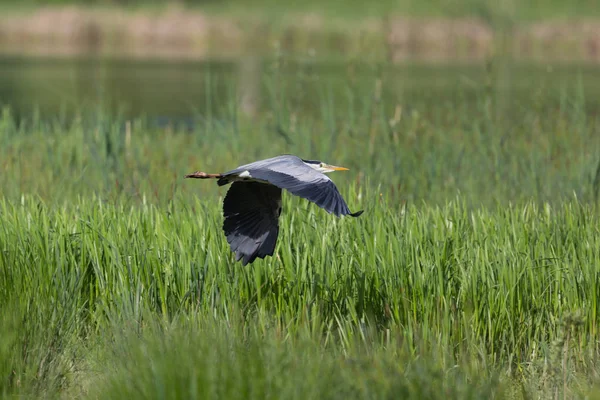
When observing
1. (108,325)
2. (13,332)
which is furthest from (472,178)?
(13,332)

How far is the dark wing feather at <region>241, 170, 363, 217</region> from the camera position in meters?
2.86

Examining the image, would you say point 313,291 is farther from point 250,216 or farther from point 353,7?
point 353,7

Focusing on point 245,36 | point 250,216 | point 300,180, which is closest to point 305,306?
point 250,216

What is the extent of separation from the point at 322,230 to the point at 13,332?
1714 millimetres

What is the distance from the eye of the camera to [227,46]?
24.5m

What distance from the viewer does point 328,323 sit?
397 cm

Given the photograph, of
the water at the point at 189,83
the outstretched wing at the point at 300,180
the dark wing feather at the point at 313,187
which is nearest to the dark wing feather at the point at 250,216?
the outstretched wing at the point at 300,180

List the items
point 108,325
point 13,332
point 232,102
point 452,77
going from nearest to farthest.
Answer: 1. point 13,332
2. point 108,325
3. point 232,102
4. point 452,77

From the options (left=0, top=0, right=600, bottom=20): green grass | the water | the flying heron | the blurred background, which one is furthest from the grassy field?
(left=0, top=0, right=600, bottom=20): green grass

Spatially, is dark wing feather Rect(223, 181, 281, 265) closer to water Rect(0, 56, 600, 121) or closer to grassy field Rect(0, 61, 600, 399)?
grassy field Rect(0, 61, 600, 399)

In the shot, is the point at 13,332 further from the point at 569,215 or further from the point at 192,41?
the point at 192,41

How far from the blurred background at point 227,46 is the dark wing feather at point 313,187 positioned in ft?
27.8

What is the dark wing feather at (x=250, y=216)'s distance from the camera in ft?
11.5

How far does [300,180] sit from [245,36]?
2217 cm
